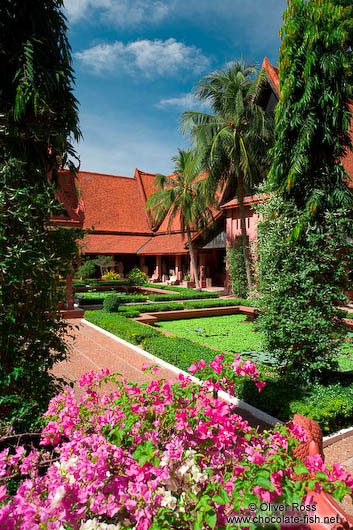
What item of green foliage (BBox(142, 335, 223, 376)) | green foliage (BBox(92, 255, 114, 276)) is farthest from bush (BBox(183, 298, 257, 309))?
green foliage (BBox(92, 255, 114, 276))

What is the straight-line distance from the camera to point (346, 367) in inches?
299

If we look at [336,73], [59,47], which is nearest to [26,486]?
[59,47]

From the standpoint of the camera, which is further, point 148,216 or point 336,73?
point 148,216

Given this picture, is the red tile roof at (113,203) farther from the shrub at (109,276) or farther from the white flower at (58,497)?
the white flower at (58,497)

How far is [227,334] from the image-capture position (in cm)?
1129

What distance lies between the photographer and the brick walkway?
4117 millimetres

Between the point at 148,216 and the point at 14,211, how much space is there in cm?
2834

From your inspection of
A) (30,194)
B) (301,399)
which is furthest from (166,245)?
(30,194)

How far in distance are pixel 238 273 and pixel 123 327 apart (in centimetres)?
1005

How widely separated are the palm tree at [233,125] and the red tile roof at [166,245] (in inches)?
333

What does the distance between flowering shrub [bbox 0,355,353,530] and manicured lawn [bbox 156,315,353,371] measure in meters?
5.96

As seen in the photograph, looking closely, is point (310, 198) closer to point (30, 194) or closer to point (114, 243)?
point (30, 194)

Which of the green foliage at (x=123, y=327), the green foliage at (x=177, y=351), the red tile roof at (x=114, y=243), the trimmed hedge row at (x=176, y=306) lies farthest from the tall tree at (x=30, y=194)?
the red tile roof at (x=114, y=243)

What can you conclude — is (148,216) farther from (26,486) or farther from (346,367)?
(26,486)
